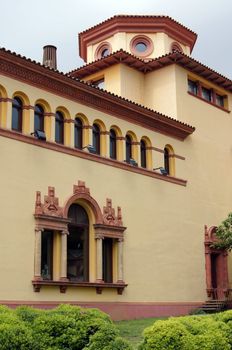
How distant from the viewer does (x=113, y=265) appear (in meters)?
20.9

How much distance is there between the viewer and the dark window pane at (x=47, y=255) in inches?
725

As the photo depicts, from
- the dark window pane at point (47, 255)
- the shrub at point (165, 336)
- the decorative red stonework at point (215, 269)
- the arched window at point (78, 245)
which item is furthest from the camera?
the decorative red stonework at point (215, 269)

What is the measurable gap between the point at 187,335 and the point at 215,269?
732 inches

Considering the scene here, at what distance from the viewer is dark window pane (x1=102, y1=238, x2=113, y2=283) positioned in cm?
2072

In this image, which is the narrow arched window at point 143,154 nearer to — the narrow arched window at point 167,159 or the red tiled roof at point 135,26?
the narrow arched window at point 167,159

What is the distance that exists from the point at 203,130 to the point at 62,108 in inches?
377

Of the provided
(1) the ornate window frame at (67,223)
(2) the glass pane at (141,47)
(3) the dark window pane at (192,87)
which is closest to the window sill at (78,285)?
(1) the ornate window frame at (67,223)

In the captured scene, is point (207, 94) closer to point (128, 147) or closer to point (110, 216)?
point (128, 147)

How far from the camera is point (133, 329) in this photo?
16.8 m

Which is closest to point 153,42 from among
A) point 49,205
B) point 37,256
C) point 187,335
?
point 49,205

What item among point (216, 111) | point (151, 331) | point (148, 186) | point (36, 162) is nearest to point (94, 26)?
point (216, 111)

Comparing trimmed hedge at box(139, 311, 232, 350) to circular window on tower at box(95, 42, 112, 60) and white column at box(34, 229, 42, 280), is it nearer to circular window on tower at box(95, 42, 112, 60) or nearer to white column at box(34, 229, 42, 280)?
white column at box(34, 229, 42, 280)

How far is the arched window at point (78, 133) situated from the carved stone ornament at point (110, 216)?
2425mm

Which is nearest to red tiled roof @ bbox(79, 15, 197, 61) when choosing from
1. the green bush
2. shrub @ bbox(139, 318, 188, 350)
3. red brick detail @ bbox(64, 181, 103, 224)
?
red brick detail @ bbox(64, 181, 103, 224)
